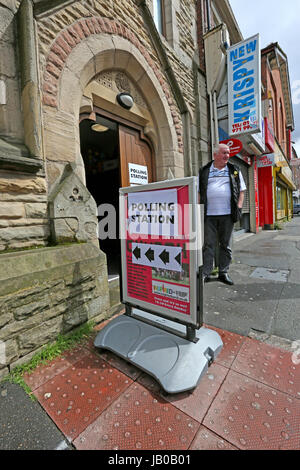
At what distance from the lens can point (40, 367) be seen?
1.88 meters

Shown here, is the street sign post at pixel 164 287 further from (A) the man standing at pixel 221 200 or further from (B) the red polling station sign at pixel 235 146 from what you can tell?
(B) the red polling station sign at pixel 235 146

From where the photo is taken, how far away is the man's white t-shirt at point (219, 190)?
335 centimetres

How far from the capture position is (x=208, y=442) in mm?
1197

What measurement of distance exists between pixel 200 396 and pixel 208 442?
30 cm

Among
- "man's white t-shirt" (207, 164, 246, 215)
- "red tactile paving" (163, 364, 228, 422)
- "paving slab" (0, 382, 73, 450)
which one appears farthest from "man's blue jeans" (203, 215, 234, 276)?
"paving slab" (0, 382, 73, 450)

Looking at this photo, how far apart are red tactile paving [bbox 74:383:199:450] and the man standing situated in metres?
2.50

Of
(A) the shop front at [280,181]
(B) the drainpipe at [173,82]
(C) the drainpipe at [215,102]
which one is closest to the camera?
(B) the drainpipe at [173,82]

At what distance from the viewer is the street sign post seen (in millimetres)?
1677

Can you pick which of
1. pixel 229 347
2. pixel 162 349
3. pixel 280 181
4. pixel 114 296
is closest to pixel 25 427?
pixel 162 349

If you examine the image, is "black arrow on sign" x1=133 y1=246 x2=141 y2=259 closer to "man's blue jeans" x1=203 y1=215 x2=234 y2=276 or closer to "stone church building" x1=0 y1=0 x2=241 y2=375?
"stone church building" x1=0 y1=0 x2=241 y2=375

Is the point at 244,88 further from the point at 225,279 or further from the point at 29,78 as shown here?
the point at 29,78

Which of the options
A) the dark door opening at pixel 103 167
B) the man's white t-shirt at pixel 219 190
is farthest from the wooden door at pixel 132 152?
the dark door opening at pixel 103 167

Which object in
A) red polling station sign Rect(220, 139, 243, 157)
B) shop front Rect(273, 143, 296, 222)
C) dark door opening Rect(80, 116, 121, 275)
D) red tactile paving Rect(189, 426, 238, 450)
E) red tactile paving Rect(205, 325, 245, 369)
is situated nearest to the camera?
red tactile paving Rect(189, 426, 238, 450)

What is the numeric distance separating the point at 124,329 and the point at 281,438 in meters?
1.36
